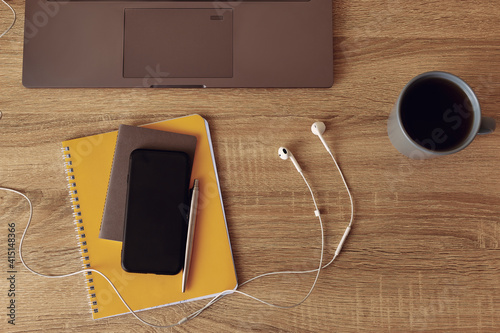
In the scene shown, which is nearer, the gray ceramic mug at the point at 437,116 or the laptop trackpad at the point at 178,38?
the gray ceramic mug at the point at 437,116

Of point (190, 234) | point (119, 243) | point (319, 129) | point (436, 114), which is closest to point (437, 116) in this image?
point (436, 114)

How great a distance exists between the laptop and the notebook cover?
108 millimetres

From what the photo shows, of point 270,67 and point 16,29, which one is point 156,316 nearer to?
point 270,67

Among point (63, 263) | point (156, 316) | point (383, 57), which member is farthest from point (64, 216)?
point (383, 57)

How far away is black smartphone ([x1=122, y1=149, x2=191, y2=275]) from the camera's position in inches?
26.4

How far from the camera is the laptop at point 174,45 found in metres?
0.71

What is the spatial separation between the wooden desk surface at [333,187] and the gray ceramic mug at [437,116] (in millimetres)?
93

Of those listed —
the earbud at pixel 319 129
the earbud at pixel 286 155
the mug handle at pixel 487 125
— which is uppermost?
the mug handle at pixel 487 125

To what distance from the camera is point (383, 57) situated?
0.73 m

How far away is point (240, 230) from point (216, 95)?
10.6 inches

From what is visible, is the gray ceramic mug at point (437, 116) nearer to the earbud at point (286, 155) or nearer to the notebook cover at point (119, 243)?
the earbud at point (286, 155)

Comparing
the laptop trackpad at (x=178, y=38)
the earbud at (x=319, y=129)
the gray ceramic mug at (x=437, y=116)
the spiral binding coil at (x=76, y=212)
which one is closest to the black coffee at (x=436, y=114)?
the gray ceramic mug at (x=437, y=116)

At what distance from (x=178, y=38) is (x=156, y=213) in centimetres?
33

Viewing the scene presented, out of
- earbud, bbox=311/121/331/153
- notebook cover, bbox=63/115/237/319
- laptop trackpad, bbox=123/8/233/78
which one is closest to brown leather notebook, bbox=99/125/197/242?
notebook cover, bbox=63/115/237/319
